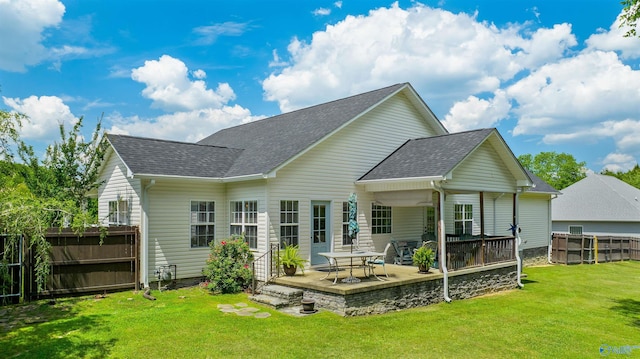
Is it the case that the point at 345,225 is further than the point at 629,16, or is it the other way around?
the point at 345,225

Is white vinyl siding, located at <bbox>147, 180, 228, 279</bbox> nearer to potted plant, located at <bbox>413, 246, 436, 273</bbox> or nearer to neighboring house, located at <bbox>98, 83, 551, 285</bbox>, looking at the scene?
neighboring house, located at <bbox>98, 83, 551, 285</bbox>

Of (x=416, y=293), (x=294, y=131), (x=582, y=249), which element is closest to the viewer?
(x=416, y=293)

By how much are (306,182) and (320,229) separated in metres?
1.60

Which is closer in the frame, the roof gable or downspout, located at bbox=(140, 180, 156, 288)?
downspout, located at bbox=(140, 180, 156, 288)

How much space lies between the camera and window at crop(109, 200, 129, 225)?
13.1m

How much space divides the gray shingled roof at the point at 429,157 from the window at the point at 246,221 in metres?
3.79

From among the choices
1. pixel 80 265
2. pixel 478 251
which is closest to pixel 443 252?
pixel 478 251

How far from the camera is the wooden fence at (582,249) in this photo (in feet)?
70.9

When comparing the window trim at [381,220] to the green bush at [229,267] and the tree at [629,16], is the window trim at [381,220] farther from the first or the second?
the tree at [629,16]

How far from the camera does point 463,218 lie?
17.6 m

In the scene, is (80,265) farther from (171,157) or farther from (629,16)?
(629,16)

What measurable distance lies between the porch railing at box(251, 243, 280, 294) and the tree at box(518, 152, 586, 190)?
58692 millimetres

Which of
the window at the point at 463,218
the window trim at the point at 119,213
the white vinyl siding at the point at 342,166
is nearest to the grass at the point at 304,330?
the window trim at the point at 119,213

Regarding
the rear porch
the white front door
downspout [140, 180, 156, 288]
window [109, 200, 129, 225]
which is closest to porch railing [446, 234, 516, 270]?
the rear porch
